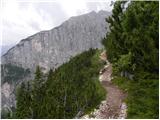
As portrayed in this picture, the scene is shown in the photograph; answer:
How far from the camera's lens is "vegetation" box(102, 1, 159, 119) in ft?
89.4

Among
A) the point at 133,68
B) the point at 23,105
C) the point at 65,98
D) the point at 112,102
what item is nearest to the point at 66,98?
the point at 65,98

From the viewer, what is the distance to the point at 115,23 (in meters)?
43.3

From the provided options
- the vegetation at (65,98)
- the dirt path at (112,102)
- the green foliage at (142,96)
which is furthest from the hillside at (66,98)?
the green foliage at (142,96)

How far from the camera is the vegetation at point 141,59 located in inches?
1072

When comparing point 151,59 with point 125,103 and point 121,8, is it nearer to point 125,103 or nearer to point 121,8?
point 125,103

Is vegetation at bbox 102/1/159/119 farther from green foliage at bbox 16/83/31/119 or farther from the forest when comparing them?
green foliage at bbox 16/83/31/119

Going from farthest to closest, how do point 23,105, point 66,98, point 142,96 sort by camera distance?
point 23,105 → point 66,98 → point 142,96

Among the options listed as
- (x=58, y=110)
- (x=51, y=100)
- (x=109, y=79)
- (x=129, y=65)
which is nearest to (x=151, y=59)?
(x=129, y=65)

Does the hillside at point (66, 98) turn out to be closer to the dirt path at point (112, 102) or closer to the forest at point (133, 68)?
the forest at point (133, 68)

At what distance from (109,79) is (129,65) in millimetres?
7247

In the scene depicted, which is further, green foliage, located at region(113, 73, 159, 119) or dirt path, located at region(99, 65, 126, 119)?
dirt path, located at region(99, 65, 126, 119)

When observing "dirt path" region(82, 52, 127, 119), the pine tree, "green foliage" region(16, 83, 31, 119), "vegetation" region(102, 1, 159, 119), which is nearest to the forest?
"vegetation" region(102, 1, 159, 119)

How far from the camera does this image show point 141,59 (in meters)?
32.1

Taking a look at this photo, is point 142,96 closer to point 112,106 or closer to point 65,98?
point 112,106
